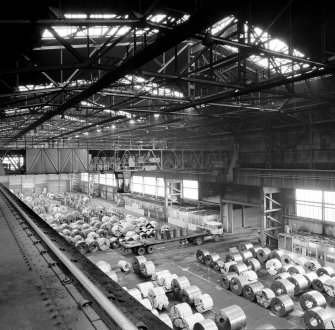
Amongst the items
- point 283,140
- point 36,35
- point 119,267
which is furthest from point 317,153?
point 36,35

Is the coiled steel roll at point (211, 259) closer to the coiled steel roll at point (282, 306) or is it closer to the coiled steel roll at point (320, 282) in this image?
the coiled steel roll at point (282, 306)

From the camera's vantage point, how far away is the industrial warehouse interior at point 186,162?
4465mm

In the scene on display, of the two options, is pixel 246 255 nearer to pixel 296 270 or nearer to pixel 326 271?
pixel 296 270

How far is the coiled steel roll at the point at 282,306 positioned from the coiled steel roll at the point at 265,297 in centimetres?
34

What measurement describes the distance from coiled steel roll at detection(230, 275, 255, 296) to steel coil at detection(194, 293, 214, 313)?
7.13 ft

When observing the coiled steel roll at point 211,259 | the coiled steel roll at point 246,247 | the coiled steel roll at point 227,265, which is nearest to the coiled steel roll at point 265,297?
the coiled steel roll at point 227,265

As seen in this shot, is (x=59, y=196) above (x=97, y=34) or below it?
below

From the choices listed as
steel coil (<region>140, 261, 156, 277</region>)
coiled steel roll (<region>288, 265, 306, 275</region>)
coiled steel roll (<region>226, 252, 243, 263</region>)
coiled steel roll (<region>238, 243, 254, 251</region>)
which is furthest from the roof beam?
coiled steel roll (<region>238, 243, 254, 251</region>)

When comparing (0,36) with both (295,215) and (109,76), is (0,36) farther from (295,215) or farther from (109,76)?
(295,215)

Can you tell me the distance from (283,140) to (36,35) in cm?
2241

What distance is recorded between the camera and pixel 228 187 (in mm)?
29719

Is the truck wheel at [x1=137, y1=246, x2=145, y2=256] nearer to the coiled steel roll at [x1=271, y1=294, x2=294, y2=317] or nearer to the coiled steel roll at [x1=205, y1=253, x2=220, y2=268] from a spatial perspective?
the coiled steel roll at [x1=205, y1=253, x2=220, y2=268]

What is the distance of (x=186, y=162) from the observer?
3678 centimetres

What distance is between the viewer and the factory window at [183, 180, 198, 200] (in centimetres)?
3262
